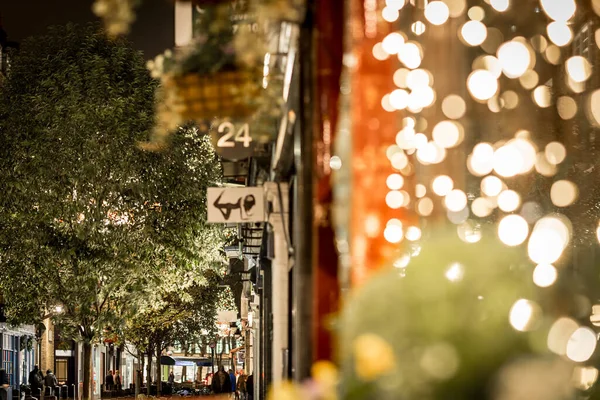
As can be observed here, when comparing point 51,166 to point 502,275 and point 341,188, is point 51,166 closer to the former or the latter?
point 341,188

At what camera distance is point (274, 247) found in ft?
41.7

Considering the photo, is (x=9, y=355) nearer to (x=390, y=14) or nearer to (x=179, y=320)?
(x=179, y=320)

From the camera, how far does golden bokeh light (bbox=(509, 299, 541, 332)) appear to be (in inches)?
137

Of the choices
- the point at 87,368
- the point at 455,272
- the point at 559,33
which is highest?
the point at 559,33

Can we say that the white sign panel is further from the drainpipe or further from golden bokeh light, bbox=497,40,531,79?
Result: golden bokeh light, bbox=497,40,531,79

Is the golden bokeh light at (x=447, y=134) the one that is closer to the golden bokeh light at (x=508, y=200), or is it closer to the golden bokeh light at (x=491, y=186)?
the golden bokeh light at (x=491, y=186)

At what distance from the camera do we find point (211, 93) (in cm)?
785

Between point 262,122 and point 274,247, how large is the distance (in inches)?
154

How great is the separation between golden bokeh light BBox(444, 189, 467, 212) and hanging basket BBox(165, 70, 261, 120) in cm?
221

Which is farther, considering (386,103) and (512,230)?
(512,230)

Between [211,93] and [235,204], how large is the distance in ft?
16.8

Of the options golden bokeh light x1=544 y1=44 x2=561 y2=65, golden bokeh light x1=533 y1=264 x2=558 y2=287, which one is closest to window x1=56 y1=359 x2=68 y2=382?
golden bokeh light x1=544 y1=44 x2=561 y2=65

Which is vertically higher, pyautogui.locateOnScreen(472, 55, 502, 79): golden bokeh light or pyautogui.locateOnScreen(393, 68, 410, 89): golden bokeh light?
pyautogui.locateOnScreen(472, 55, 502, 79): golden bokeh light

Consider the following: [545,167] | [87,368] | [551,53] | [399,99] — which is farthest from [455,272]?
[87,368]
